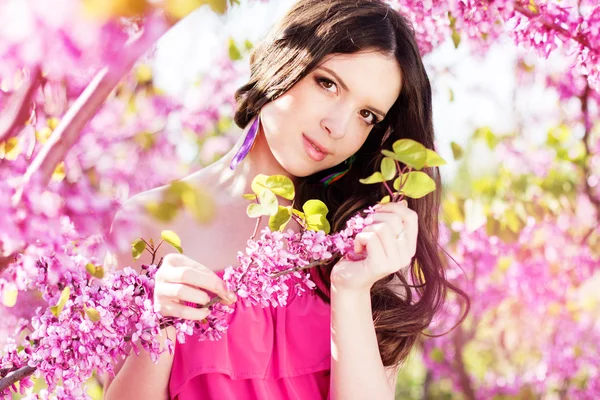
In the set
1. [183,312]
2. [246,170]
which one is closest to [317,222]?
[183,312]

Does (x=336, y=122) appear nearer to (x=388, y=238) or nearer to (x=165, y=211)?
(x=388, y=238)

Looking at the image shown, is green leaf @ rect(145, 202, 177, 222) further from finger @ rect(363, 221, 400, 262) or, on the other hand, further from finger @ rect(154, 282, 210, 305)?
finger @ rect(363, 221, 400, 262)

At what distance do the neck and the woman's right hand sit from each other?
72 cm

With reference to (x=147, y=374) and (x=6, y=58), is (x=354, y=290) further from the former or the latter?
(x=6, y=58)

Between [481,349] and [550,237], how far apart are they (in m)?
3.76

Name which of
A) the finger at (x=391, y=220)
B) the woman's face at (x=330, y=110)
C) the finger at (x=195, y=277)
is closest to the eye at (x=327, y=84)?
the woman's face at (x=330, y=110)

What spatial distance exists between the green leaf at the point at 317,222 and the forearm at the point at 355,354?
0.32 meters

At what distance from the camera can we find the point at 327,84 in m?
1.74

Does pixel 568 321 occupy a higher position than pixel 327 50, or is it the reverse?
pixel 327 50

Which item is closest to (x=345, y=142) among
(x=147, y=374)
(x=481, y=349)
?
(x=147, y=374)

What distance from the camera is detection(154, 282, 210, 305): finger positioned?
115 centimetres

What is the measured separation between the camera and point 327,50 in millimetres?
1753

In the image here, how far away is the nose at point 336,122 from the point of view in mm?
1686

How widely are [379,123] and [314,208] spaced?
2.67 feet
